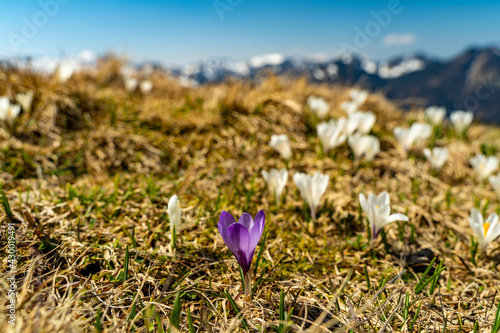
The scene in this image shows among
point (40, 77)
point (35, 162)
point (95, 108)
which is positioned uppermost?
point (40, 77)

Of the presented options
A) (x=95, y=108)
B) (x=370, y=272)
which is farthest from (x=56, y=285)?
(x=95, y=108)

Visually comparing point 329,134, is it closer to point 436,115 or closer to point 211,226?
point 211,226

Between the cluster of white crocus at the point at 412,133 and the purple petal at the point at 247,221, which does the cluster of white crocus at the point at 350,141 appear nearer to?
the cluster of white crocus at the point at 412,133

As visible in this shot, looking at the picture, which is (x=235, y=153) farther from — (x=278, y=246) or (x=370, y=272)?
(x=370, y=272)

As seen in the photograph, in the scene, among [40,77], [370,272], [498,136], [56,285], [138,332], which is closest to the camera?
[138,332]

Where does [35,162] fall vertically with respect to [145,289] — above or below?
above

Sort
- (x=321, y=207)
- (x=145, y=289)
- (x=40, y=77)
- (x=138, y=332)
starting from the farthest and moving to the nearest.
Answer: (x=40, y=77) < (x=321, y=207) < (x=145, y=289) < (x=138, y=332)

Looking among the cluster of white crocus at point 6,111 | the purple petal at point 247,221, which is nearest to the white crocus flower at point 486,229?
the purple petal at point 247,221
